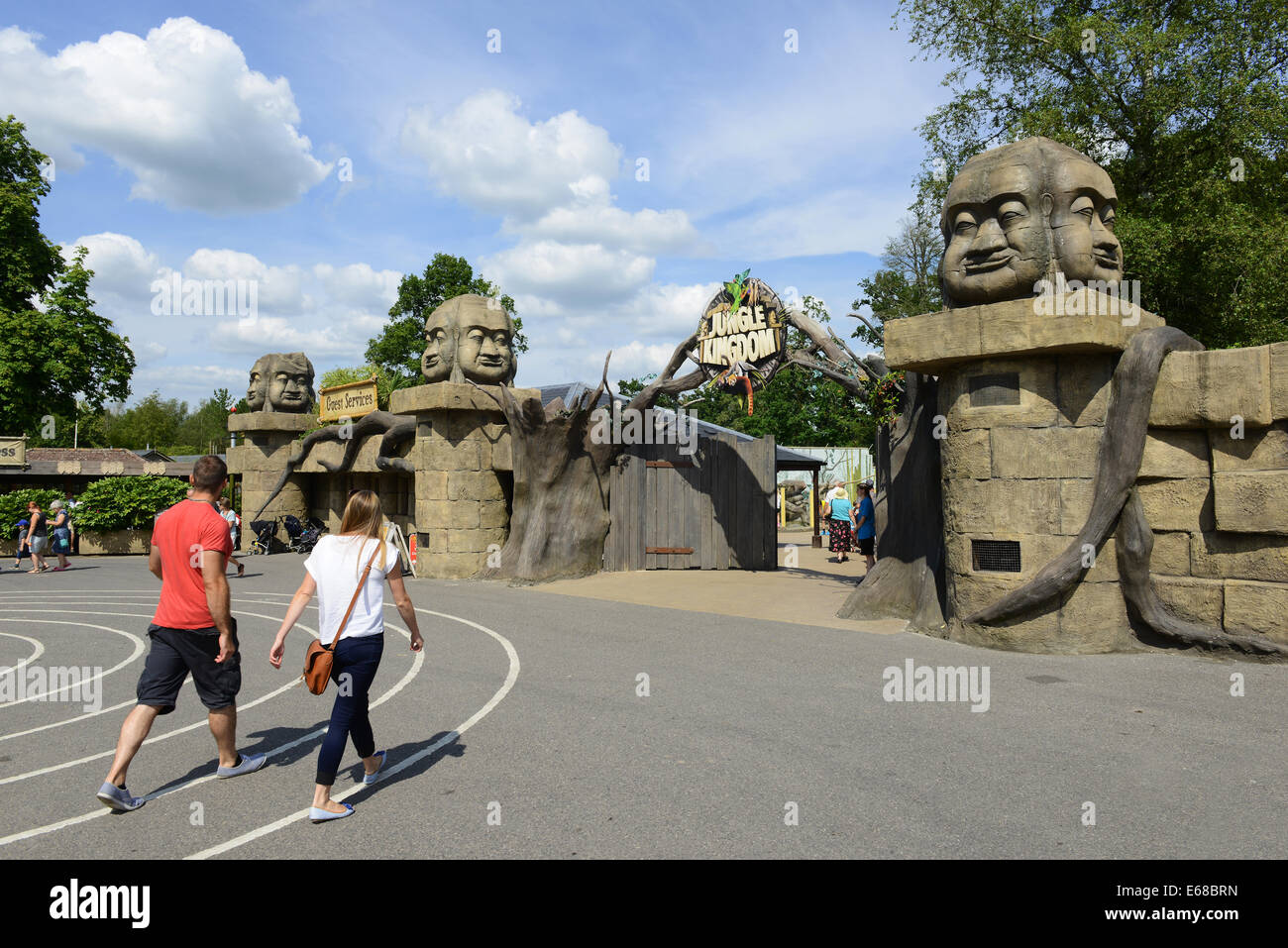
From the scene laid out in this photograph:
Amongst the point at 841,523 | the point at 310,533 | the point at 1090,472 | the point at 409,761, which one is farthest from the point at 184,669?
the point at 310,533

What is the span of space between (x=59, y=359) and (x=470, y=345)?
1776 cm

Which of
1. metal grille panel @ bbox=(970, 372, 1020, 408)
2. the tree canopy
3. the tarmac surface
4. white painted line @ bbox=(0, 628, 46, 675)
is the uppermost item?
the tree canopy

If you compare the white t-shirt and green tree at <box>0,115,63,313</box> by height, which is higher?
green tree at <box>0,115,63,313</box>

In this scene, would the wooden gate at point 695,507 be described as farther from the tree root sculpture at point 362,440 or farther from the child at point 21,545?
the child at point 21,545

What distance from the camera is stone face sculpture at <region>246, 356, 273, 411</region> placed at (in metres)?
24.3

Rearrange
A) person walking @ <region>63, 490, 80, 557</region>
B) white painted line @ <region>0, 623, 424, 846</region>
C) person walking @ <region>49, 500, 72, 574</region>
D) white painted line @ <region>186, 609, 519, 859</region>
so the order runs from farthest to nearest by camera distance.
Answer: person walking @ <region>63, 490, 80, 557</region> → person walking @ <region>49, 500, 72, 574</region> → white painted line @ <region>0, 623, 424, 846</region> → white painted line @ <region>186, 609, 519, 859</region>

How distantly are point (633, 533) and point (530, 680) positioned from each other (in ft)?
29.7

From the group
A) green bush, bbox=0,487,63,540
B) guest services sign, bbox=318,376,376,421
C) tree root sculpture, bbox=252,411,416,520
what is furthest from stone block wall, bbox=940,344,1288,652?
green bush, bbox=0,487,63,540

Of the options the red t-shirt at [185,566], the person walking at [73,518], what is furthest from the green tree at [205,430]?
the red t-shirt at [185,566]

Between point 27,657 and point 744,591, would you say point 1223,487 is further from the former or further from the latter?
point 27,657

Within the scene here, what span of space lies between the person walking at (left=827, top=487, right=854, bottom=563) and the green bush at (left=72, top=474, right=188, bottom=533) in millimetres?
17584

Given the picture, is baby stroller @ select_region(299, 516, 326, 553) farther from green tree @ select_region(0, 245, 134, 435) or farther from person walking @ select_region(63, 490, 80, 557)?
green tree @ select_region(0, 245, 134, 435)

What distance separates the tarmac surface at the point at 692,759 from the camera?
164 inches

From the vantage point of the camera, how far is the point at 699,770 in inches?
202
